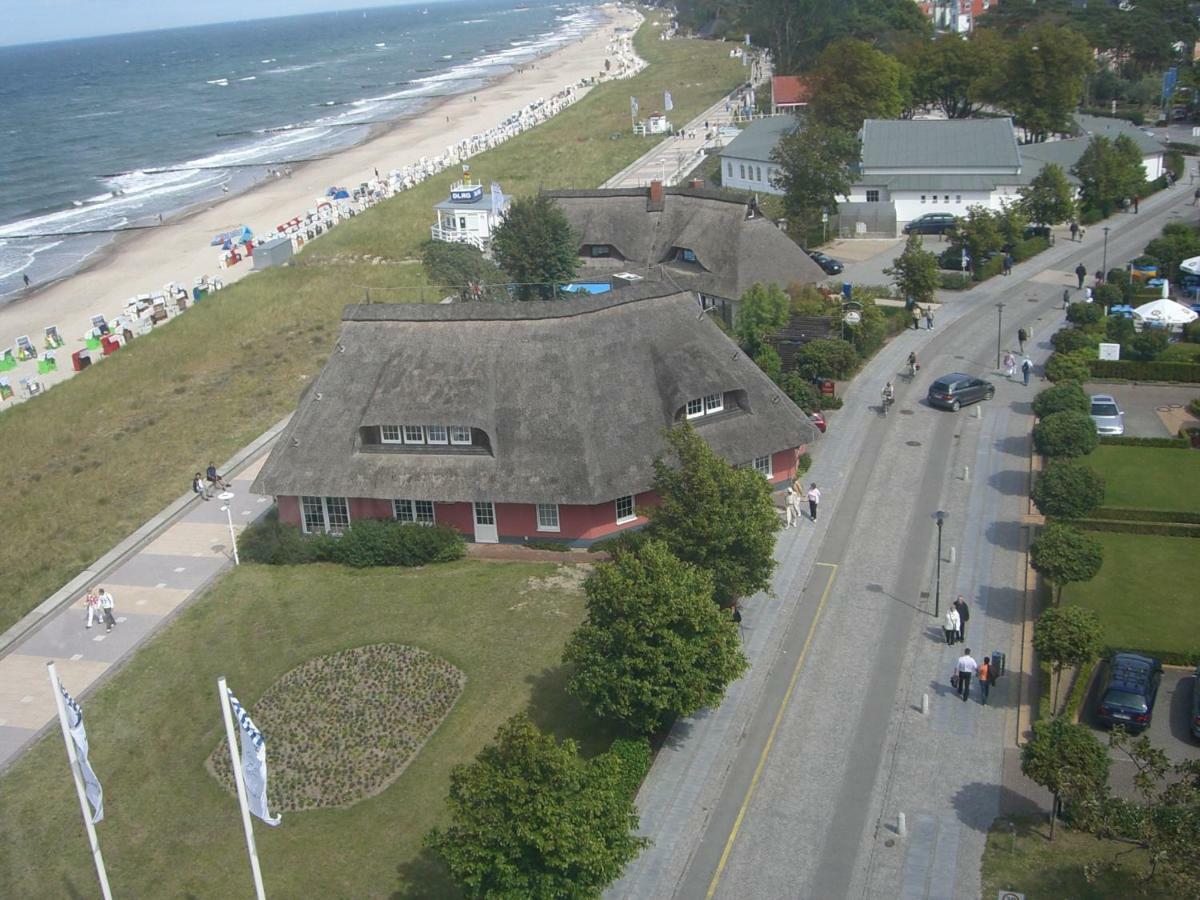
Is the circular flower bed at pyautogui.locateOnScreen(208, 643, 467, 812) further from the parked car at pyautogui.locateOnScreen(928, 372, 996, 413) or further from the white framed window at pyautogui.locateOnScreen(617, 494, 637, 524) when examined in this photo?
the parked car at pyautogui.locateOnScreen(928, 372, 996, 413)

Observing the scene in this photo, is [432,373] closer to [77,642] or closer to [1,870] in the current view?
[77,642]

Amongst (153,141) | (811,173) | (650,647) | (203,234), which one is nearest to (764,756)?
(650,647)

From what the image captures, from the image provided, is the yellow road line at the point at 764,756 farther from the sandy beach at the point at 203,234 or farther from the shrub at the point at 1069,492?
the sandy beach at the point at 203,234

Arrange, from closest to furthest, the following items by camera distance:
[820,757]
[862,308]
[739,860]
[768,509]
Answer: [739,860], [820,757], [768,509], [862,308]

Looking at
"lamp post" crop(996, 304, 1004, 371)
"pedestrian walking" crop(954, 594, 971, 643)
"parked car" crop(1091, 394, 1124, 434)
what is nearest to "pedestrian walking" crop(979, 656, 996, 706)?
"pedestrian walking" crop(954, 594, 971, 643)

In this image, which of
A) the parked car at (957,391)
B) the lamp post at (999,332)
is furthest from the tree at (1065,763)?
the lamp post at (999,332)

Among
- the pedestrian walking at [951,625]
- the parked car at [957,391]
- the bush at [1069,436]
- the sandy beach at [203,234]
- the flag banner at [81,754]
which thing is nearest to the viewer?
the flag banner at [81,754]

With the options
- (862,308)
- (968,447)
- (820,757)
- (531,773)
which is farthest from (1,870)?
(862,308)
